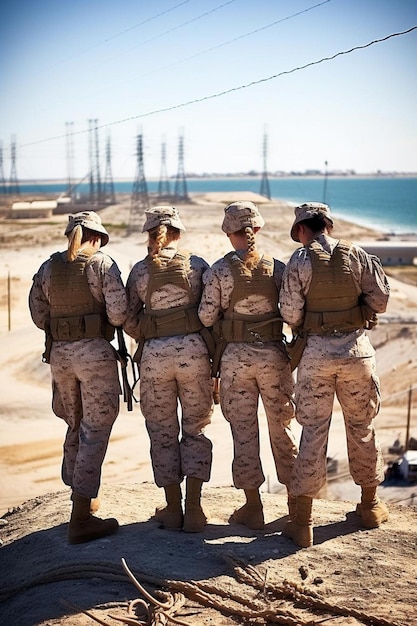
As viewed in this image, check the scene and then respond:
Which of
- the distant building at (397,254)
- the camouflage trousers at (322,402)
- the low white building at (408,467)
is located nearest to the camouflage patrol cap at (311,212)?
the camouflage trousers at (322,402)

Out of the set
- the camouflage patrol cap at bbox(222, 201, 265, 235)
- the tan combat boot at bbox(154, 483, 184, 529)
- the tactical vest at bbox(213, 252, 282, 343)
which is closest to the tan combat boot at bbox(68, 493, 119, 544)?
the tan combat boot at bbox(154, 483, 184, 529)

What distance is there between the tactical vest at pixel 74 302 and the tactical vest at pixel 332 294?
5.12ft

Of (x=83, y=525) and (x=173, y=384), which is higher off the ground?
(x=173, y=384)

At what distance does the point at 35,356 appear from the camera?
61.0 ft

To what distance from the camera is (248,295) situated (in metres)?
5.74

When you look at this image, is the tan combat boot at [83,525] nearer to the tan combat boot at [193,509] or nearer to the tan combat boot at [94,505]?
the tan combat boot at [94,505]

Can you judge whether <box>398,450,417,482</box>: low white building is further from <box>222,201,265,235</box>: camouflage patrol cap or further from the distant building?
the distant building

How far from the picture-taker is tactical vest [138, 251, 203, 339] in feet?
19.0

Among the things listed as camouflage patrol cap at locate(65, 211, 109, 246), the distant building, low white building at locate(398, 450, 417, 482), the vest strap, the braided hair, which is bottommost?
low white building at locate(398, 450, 417, 482)

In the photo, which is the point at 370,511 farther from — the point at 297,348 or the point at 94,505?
the point at 94,505

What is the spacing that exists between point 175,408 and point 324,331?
1270 mm

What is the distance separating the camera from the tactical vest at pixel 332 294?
550cm

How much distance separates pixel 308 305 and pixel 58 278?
6.00ft

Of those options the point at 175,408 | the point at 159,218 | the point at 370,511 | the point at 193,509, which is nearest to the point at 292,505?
the point at 370,511
